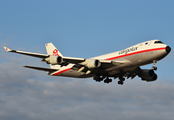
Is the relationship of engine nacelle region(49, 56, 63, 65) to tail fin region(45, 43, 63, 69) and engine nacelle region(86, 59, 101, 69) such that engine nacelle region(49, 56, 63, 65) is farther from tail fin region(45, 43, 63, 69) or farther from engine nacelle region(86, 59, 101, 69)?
tail fin region(45, 43, 63, 69)

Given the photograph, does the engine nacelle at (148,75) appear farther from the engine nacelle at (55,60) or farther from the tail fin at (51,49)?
the tail fin at (51,49)

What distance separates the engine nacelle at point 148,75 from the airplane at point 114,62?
90 cm

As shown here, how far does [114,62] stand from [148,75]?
1110cm

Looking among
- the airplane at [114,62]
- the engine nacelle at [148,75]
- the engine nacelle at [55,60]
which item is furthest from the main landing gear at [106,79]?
the engine nacelle at [55,60]

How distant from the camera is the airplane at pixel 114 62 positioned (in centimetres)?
4238

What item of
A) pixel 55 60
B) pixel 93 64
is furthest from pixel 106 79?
pixel 55 60

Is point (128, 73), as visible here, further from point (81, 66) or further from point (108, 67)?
point (81, 66)

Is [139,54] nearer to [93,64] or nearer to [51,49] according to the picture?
[93,64]

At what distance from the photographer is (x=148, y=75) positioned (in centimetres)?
5228

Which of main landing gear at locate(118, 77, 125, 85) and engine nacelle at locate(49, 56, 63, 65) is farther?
main landing gear at locate(118, 77, 125, 85)

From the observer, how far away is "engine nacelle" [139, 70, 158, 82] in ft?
172

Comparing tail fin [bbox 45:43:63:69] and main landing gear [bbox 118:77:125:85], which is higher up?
tail fin [bbox 45:43:63:69]

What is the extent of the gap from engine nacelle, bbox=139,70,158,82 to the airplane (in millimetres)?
901

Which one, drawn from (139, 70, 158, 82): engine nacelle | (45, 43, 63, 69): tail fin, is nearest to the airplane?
(139, 70, 158, 82): engine nacelle
